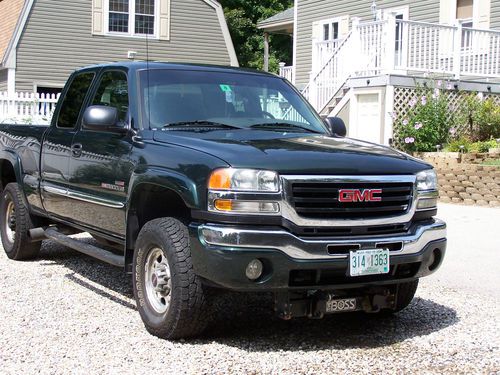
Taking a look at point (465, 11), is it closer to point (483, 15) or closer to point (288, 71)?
point (483, 15)

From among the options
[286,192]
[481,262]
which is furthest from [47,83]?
[286,192]

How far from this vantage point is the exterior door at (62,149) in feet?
21.1

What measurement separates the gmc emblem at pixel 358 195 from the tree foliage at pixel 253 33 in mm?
34951

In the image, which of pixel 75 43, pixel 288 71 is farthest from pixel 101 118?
pixel 75 43

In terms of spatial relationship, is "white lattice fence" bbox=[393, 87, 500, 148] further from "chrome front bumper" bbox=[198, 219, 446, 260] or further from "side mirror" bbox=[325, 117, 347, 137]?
"chrome front bumper" bbox=[198, 219, 446, 260]

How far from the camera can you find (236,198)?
437 cm

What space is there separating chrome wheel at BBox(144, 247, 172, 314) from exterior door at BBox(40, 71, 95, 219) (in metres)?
1.61

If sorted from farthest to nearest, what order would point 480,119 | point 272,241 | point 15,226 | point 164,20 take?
point 164,20 < point 480,119 < point 15,226 < point 272,241

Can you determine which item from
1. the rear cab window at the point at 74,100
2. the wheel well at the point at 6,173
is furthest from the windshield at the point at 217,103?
the wheel well at the point at 6,173

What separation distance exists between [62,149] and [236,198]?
8.73 feet

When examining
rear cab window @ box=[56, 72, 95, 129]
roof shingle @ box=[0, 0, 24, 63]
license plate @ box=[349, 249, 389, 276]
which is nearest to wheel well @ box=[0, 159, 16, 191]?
rear cab window @ box=[56, 72, 95, 129]

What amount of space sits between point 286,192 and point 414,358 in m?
1.38

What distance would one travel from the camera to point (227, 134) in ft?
17.1

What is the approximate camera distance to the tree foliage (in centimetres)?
4009
